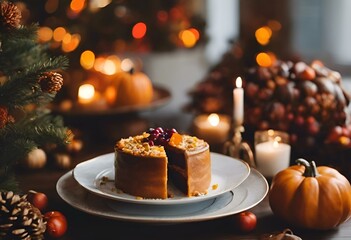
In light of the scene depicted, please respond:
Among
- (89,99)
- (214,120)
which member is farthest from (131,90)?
(214,120)

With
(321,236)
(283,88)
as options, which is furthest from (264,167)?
(321,236)

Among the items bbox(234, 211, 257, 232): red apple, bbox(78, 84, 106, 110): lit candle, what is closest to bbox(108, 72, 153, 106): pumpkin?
bbox(78, 84, 106, 110): lit candle

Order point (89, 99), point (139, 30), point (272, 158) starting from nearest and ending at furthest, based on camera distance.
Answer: point (272, 158) < point (89, 99) < point (139, 30)

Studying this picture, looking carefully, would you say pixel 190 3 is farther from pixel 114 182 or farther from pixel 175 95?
pixel 114 182

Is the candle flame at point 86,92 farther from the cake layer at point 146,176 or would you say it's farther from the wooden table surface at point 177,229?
the cake layer at point 146,176

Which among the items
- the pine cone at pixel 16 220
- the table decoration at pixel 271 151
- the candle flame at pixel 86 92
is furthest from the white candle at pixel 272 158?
the candle flame at pixel 86 92

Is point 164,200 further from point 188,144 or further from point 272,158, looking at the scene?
point 272,158
